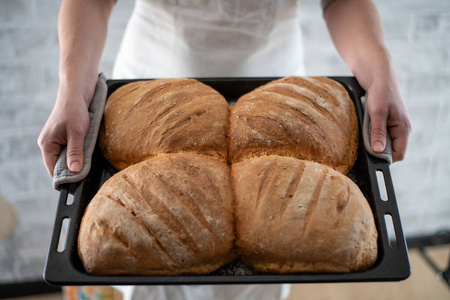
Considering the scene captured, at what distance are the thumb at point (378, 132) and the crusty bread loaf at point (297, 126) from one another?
5 centimetres

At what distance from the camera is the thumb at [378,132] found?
3.60 ft

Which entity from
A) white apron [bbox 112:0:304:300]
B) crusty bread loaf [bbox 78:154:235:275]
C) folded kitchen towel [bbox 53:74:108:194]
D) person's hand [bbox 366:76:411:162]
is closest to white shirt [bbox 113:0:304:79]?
white apron [bbox 112:0:304:300]

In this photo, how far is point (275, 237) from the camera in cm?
88

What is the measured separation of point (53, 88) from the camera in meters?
1.96

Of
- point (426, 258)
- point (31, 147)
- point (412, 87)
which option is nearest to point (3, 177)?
point (31, 147)

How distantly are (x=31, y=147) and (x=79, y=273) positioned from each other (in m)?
1.37

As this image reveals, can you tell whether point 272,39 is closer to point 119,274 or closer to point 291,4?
point 291,4

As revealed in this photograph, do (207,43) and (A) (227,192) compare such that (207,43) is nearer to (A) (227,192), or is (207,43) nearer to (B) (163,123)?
(B) (163,123)

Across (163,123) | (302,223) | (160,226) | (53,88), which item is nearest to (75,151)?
(163,123)

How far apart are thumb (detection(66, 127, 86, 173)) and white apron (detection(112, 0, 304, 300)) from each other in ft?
1.91

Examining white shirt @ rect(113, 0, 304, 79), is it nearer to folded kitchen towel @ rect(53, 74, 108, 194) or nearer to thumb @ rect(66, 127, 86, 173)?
folded kitchen towel @ rect(53, 74, 108, 194)

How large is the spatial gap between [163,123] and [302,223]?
17.8 inches

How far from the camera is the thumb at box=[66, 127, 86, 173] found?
3.43 feet

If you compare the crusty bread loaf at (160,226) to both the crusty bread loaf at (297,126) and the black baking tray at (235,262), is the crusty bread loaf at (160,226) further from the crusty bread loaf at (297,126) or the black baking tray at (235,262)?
the crusty bread loaf at (297,126)
